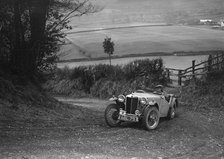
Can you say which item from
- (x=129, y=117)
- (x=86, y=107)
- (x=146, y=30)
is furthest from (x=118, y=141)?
(x=146, y=30)

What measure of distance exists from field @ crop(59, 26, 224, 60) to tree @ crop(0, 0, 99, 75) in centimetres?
2717

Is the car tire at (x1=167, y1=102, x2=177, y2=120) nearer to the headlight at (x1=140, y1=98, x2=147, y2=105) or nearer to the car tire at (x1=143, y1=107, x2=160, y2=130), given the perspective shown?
the car tire at (x1=143, y1=107, x2=160, y2=130)

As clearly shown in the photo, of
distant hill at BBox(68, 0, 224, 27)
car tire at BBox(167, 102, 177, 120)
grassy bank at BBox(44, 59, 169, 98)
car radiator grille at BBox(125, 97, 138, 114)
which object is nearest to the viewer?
car radiator grille at BBox(125, 97, 138, 114)

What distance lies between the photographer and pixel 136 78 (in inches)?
1243

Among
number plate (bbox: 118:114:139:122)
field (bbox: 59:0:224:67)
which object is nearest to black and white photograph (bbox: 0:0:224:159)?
number plate (bbox: 118:114:139:122)

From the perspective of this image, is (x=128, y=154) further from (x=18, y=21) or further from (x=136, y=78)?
(x=136, y=78)

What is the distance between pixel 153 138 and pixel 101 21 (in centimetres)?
5143

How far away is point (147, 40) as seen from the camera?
56.1 m

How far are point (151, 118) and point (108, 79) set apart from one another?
19522 mm

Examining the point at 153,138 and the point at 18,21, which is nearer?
the point at 153,138

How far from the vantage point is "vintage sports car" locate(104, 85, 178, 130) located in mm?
13359

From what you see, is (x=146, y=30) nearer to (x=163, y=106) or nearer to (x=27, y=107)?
(x=27, y=107)

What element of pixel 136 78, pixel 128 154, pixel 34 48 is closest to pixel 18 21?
pixel 34 48

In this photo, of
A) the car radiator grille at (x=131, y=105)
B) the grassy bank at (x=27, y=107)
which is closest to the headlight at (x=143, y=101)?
the car radiator grille at (x=131, y=105)
